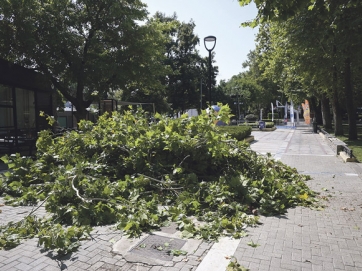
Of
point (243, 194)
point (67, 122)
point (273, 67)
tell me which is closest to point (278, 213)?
point (243, 194)

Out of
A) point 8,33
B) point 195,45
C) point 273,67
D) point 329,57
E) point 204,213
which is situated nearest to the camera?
point 204,213

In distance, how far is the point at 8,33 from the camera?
555 inches

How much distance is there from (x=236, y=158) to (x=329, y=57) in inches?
508

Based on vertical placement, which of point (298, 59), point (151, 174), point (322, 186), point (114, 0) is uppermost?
point (114, 0)

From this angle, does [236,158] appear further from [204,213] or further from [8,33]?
[8,33]

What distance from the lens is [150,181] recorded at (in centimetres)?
584

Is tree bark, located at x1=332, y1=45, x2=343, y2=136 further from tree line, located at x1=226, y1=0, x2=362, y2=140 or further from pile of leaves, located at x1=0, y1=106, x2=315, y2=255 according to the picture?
pile of leaves, located at x1=0, y1=106, x2=315, y2=255

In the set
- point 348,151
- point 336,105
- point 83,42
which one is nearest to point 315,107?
point 336,105

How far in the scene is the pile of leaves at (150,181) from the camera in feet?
14.5

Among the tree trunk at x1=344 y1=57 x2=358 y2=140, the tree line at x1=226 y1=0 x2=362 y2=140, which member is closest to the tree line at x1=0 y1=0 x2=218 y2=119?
the tree line at x1=226 y1=0 x2=362 y2=140

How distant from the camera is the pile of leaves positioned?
441 cm

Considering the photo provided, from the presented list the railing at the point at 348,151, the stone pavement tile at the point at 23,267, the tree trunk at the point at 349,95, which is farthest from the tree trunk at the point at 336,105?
the stone pavement tile at the point at 23,267

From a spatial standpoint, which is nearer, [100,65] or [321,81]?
[100,65]

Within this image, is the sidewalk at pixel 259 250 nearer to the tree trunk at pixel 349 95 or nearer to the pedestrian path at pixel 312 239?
the pedestrian path at pixel 312 239
